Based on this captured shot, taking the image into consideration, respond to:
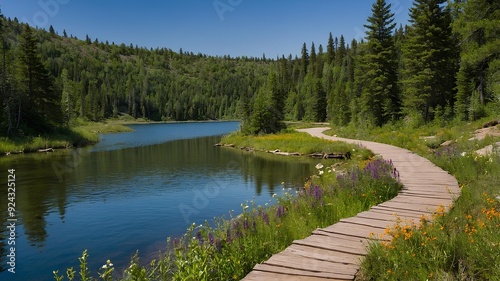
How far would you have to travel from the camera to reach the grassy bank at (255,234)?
5.21 m

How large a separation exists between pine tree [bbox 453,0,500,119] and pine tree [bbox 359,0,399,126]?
6.74 meters

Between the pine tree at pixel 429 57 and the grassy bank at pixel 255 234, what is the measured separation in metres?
24.8

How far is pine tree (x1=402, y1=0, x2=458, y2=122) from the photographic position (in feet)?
104

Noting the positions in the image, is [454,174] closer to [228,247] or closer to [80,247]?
[228,247]

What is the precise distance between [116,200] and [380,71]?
30661 mm

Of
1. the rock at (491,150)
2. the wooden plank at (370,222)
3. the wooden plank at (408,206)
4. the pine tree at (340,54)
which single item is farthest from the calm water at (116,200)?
the pine tree at (340,54)

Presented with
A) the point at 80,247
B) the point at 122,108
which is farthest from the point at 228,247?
the point at 122,108

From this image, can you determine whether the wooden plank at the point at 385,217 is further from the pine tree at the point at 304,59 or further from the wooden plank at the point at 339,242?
the pine tree at the point at 304,59

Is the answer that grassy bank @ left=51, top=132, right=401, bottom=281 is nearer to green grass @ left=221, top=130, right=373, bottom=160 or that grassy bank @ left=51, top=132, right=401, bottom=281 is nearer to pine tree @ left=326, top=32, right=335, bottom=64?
green grass @ left=221, top=130, right=373, bottom=160

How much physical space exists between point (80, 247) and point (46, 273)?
171 centimetres

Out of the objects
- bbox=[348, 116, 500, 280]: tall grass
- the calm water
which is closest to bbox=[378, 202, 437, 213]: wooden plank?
bbox=[348, 116, 500, 280]: tall grass

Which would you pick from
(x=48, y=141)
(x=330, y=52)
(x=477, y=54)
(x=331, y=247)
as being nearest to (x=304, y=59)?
(x=330, y=52)

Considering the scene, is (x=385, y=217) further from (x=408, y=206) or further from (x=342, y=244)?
(x=342, y=244)

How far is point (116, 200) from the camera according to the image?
16.2 metres
